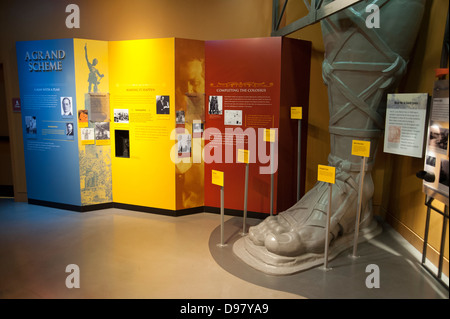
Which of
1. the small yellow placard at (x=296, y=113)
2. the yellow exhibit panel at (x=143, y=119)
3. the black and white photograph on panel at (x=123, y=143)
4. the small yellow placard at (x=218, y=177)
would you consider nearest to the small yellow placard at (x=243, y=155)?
the small yellow placard at (x=218, y=177)

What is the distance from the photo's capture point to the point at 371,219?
429 centimetres

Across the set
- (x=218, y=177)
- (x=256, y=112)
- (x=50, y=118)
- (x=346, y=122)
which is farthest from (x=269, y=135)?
(x=50, y=118)

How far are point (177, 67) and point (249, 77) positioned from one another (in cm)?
97

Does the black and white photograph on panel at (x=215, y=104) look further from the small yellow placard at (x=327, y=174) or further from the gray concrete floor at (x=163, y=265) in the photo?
the small yellow placard at (x=327, y=174)

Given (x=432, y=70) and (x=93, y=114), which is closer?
(x=432, y=70)

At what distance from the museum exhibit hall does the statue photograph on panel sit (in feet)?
0.05

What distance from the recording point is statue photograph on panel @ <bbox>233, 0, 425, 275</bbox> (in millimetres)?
3533

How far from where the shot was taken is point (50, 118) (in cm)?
513

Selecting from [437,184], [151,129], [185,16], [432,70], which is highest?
[185,16]

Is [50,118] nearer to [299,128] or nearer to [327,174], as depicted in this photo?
[299,128]

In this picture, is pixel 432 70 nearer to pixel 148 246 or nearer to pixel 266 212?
pixel 266 212

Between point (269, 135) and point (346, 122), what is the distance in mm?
1027

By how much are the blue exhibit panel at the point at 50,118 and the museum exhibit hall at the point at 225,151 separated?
2cm
